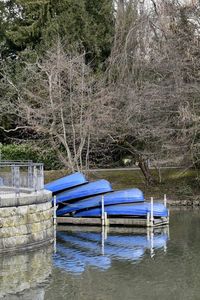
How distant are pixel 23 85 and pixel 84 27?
5656mm

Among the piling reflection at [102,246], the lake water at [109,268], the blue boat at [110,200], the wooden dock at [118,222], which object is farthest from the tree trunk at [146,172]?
the lake water at [109,268]

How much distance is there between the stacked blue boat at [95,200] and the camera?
2419cm

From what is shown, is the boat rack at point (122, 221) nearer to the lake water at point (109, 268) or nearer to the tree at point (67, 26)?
the lake water at point (109, 268)

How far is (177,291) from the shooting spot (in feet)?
46.5

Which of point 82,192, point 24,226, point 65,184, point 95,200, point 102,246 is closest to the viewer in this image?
point 24,226

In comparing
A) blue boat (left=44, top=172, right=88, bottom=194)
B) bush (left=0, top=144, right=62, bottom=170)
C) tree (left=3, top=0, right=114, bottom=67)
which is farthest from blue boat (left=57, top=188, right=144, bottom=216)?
tree (left=3, top=0, right=114, bottom=67)

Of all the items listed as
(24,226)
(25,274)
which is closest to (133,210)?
(24,226)

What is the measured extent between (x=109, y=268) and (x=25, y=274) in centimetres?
243

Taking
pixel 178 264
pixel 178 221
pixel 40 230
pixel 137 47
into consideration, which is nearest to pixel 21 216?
pixel 40 230

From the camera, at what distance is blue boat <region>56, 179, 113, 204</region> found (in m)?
25.3

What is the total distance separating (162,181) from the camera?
35.7 m

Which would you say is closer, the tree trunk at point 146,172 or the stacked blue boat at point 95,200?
the stacked blue boat at point 95,200

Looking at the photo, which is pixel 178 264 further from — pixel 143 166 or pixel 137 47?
pixel 137 47

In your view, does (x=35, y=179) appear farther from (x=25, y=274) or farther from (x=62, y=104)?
(x=62, y=104)
